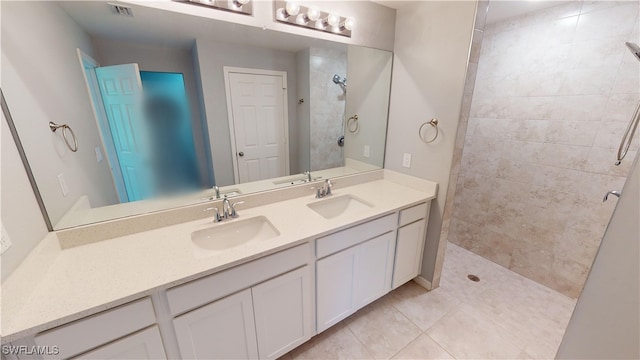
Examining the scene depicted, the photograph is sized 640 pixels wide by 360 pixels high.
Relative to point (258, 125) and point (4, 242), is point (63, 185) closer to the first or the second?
point (4, 242)

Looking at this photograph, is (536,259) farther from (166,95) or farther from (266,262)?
(166,95)

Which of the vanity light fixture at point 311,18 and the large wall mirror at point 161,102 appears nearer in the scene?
the large wall mirror at point 161,102

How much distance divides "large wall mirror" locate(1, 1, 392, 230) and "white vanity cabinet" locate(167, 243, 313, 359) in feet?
2.05

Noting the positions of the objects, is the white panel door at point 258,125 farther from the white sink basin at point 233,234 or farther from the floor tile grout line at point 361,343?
the floor tile grout line at point 361,343

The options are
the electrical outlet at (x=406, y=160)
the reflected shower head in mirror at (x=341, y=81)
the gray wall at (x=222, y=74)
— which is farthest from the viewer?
the electrical outlet at (x=406, y=160)

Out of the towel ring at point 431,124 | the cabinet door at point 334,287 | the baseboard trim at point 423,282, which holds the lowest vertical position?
the baseboard trim at point 423,282

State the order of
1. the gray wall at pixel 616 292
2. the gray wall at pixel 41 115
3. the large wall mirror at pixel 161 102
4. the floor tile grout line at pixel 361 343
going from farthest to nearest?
1. the floor tile grout line at pixel 361 343
2. the large wall mirror at pixel 161 102
3. the gray wall at pixel 41 115
4. the gray wall at pixel 616 292

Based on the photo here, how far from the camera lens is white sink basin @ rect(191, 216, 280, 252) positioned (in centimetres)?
136

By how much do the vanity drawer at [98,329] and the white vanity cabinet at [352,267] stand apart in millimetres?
819

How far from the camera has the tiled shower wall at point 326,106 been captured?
71.3 inches

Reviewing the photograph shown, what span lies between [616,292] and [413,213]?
44.2 inches

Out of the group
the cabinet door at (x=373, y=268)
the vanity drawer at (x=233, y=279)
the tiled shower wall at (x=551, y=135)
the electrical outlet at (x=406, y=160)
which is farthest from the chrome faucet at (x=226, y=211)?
the tiled shower wall at (x=551, y=135)

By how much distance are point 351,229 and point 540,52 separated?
2.18 m

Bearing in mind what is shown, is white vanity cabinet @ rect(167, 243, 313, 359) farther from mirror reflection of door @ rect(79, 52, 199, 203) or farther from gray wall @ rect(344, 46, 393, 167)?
gray wall @ rect(344, 46, 393, 167)
